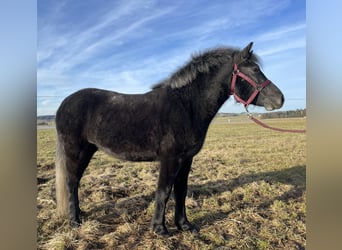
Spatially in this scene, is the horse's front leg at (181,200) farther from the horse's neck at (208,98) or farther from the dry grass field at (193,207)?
the horse's neck at (208,98)

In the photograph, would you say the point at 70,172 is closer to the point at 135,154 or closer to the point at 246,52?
the point at 135,154

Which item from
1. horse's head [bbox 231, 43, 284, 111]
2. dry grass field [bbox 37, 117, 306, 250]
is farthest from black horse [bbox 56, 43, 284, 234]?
dry grass field [bbox 37, 117, 306, 250]

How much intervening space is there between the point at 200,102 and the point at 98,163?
490 cm

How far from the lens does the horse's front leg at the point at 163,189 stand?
142 inches

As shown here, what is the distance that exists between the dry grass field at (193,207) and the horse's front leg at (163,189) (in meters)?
0.15

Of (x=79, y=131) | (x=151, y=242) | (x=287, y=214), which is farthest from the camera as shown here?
A: (x=287, y=214)

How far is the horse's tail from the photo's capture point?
13.6 feet

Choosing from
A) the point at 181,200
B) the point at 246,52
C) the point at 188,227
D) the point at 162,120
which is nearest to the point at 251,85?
the point at 246,52

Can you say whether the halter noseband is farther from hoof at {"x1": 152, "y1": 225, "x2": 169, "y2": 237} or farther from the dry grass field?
hoof at {"x1": 152, "y1": 225, "x2": 169, "y2": 237}

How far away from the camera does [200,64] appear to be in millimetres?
3842

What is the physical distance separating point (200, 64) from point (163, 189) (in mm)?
1927
